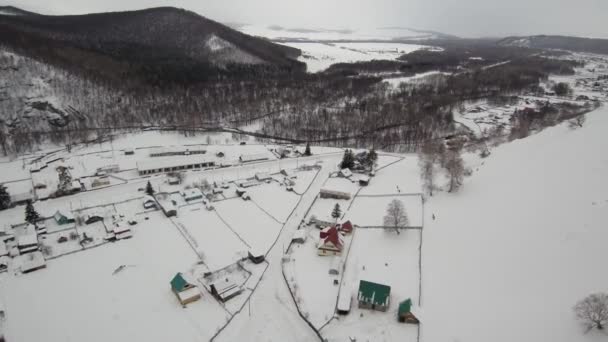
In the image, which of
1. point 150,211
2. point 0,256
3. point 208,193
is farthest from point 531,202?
point 0,256

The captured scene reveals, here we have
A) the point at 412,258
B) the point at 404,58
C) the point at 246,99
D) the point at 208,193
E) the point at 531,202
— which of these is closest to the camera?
the point at 412,258

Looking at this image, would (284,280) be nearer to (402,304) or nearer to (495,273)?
(402,304)

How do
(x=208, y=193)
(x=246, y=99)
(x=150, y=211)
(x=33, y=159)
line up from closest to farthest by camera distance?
(x=150, y=211) → (x=208, y=193) → (x=33, y=159) → (x=246, y=99)

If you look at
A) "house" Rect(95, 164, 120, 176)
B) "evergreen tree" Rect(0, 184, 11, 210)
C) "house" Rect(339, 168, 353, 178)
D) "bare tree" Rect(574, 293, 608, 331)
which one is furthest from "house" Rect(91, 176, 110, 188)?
"bare tree" Rect(574, 293, 608, 331)

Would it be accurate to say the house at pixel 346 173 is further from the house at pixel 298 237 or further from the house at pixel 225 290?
the house at pixel 225 290

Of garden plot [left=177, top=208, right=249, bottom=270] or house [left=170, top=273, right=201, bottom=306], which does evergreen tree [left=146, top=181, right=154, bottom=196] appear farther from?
house [left=170, top=273, right=201, bottom=306]

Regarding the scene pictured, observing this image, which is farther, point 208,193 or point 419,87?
point 419,87
